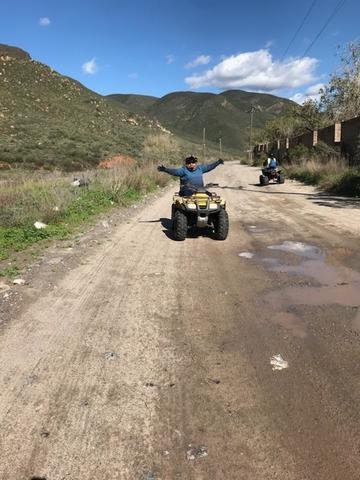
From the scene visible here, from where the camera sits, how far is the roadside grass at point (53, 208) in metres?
9.37

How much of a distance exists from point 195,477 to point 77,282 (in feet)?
14.2

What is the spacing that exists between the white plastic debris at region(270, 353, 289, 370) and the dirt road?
0.14ft

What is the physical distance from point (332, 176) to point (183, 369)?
18359 mm

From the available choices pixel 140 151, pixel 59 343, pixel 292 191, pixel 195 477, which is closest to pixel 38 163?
pixel 140 151

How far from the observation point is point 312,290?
6234 millimetres

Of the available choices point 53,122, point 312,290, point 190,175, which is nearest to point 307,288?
point 312,290

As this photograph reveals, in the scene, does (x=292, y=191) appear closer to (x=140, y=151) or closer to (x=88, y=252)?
(x=88, y=252)

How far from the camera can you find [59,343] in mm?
4730

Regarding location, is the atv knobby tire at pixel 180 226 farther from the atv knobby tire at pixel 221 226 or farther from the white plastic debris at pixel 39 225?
the white plastic debris at pixel 39 225

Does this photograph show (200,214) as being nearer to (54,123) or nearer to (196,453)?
(196,453)

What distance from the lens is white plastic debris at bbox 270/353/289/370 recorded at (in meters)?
4.12

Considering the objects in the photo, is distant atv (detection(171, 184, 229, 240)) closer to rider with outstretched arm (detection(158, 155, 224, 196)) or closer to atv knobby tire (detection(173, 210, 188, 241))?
atv knobby tire (detection(173, 210, 188, 241))

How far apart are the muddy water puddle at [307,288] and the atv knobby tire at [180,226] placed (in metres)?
1.82

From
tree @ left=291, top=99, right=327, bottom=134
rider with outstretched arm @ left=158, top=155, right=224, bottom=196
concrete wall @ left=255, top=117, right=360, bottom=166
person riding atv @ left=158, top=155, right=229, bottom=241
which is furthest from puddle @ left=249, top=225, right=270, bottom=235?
tree @ left=291, top=99, right=327, bottom=134
